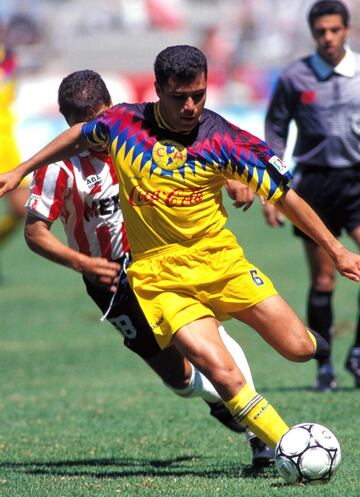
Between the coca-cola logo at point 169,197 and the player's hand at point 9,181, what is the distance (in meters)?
0.61

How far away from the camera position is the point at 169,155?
5680 mm

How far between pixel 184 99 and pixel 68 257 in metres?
1.26

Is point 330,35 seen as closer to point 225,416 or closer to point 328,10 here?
point 328,10

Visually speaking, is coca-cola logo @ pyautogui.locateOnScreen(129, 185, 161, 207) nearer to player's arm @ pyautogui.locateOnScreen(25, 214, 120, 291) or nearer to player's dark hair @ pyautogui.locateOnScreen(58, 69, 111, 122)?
player's arm @ pyautogui.locateOnScreen(25, 214, 120, 291)

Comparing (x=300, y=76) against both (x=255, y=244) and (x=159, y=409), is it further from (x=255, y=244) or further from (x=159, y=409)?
(x=255, y=244)

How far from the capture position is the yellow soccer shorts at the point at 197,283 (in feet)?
18.7

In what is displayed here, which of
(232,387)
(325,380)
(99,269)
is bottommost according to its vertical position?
(325,380)

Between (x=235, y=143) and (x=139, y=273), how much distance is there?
84 centimetres

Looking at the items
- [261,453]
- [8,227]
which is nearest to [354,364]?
[261,453]

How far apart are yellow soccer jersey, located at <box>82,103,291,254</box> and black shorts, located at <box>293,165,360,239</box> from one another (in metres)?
3.04

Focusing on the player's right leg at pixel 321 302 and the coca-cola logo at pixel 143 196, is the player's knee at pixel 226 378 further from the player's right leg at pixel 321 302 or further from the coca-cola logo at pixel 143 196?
the player's right leg at pixel 321 302

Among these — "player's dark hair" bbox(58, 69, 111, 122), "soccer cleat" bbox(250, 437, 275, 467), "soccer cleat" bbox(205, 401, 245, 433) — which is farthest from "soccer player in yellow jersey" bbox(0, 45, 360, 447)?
"soccer cleat" bbox(205, 401, 245, 433)

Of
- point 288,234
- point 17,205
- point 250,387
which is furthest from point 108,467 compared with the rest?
point 288,234

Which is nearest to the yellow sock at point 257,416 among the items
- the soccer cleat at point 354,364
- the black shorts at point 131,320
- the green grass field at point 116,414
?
the green grass field at point 116,414
